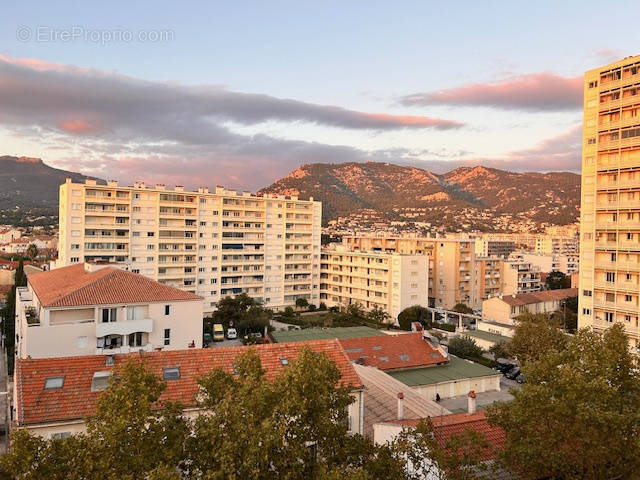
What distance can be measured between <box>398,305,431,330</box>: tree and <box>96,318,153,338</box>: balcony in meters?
39.0

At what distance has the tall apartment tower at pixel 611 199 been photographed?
Answer: 134 feet

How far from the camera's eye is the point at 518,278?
91.0m

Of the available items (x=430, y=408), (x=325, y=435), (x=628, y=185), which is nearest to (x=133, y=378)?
(x=325, y=435)

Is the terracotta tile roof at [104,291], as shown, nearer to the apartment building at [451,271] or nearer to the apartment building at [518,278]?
the apartment building at [451,271]

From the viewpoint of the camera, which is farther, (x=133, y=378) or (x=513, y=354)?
(x=513, y=354)

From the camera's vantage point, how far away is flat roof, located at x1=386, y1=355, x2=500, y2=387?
32.2 metres

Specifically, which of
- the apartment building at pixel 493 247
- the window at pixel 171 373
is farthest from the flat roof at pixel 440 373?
the apartment building at pixel 493 247

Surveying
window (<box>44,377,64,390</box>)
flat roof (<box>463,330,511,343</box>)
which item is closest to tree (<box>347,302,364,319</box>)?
flat roof (<box>463,330,511,343</box>)

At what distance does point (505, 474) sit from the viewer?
1538cm

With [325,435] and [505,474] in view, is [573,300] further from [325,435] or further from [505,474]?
[325,435]

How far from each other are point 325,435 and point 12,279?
3545 inches

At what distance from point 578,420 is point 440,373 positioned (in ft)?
73.2

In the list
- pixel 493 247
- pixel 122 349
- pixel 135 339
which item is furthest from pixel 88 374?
pixel 493 247

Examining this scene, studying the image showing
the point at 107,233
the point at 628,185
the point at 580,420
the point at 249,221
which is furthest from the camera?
the point at 249,221
